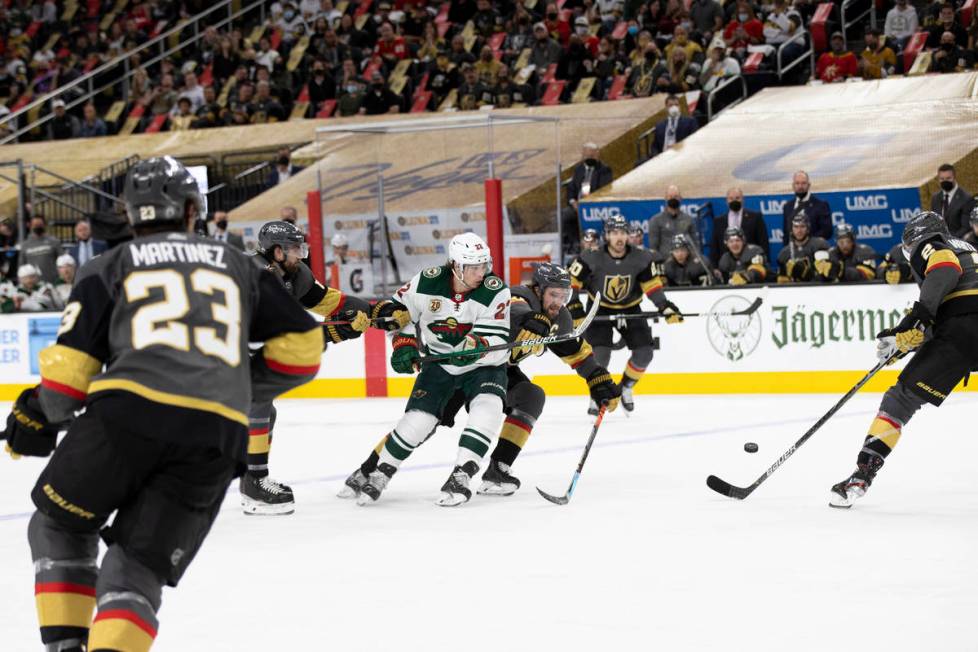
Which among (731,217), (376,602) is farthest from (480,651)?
(731,217)

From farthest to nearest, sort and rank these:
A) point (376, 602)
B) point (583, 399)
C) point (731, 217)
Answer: point (731, 217)
point (583, 399)
point (376, 602)

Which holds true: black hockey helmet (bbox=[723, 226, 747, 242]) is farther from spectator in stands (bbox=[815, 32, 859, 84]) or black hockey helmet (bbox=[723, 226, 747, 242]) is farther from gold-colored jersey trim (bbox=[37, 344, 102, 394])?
gold-colored jersey trim (bbox=[37, 344, 102, 394])

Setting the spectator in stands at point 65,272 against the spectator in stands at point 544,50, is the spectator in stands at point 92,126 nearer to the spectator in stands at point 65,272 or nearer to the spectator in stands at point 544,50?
the spectator in stands at point 65,272

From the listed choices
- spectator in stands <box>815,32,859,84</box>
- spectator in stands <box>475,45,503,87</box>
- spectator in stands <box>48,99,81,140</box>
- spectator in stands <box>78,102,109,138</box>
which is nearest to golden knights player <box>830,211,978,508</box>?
spectator in stands <box>815,32,859,84</box>

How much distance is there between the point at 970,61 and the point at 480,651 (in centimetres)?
1272

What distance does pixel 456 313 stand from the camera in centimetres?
652

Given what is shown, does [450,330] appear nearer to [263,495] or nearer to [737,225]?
[263,495]

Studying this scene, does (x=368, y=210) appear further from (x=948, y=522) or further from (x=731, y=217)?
(x=948, y=522)

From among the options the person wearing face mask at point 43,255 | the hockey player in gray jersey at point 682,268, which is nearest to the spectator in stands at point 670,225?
the hockey player in gray jersey at point 682,268

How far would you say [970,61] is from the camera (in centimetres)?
1490

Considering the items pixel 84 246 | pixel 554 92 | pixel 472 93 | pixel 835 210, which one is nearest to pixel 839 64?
pixel 835 210

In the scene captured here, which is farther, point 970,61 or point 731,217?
point 970,61

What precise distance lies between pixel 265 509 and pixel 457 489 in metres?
0.82

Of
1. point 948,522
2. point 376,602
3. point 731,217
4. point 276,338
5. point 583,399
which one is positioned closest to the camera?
point 276,338
